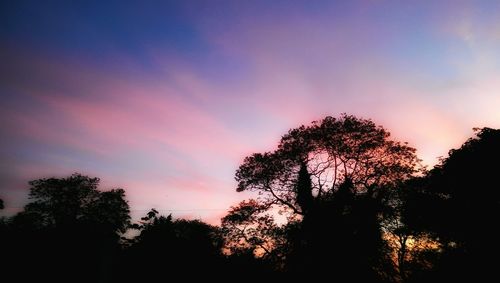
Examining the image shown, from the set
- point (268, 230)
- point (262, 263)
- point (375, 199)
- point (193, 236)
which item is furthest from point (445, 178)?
point (193, 236)

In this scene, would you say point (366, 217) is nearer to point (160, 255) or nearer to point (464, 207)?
point (464, 207)

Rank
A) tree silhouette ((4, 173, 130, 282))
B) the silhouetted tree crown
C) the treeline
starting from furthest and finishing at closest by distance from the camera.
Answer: the silhouetted tree crown → the treeline → tree silhouette ((4, 173, 130, 282))

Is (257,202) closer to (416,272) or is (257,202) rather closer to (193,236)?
(416,272)

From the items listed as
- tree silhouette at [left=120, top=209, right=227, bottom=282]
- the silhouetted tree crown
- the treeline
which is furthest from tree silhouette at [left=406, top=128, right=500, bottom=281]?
the silhouetted tree crown

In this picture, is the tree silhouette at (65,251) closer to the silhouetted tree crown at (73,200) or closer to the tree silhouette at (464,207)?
the tree silhouette at (464,207)

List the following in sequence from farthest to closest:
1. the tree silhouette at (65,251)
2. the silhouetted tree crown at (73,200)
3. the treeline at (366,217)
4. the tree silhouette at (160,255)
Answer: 1. the silhouetted tree crown at (73,200)
2. the treeline at (366,217)
3. the tree silhouette at (65,251)
4. the tree silhouette at (160,255)

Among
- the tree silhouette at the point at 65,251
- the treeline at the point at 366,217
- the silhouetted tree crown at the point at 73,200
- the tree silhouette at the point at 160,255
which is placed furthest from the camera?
the silhouetted tree crown at the point at 73,200

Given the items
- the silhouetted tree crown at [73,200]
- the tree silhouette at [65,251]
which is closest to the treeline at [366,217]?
the tree silhouette at [65,251]

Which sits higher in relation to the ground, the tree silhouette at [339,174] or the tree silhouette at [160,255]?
the tree silhouette at [339,174]

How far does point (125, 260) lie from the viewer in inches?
445

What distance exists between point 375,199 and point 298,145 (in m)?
9.96

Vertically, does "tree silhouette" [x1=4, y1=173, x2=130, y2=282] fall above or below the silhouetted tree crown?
below

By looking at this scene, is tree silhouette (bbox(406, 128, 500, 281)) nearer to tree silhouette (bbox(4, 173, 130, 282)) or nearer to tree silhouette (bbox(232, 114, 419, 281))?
tree silhouette (bbox(232, 114, 419, 281))

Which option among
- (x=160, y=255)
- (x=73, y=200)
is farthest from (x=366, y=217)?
(x=73, y=200)
